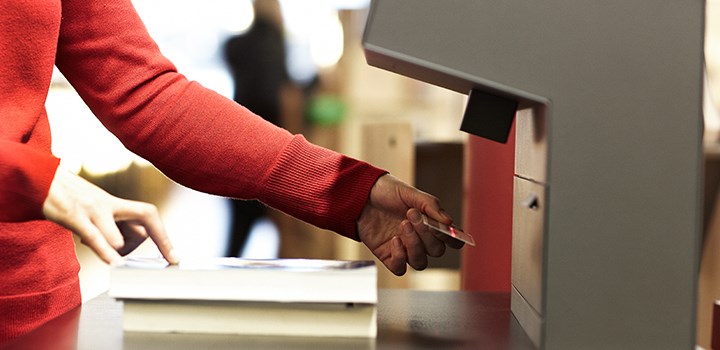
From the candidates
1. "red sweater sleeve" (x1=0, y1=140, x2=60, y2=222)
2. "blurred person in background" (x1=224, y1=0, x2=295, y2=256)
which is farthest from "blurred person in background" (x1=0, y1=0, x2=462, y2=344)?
"blurred person in background" (x1=224, y1=0, x2=295, y2=256)

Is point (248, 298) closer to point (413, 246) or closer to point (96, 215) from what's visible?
point (96, 215)

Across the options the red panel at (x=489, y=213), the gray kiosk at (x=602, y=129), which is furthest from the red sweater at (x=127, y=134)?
the red panel at (x=489, y=213)

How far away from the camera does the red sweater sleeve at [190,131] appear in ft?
3.23

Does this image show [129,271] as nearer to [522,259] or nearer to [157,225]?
Answer: [157,225]

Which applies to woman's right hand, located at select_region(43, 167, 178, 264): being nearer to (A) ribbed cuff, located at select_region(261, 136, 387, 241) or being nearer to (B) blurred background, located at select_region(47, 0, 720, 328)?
(A) ribbed cuff, located at select_region(261, 136, 387, 241)

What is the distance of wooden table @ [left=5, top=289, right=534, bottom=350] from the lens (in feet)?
2.29

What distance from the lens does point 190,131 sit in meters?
1.02

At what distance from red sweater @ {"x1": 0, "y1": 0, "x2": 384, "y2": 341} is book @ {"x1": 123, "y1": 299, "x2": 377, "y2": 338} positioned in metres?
0.25

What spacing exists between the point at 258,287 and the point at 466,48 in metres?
0.26

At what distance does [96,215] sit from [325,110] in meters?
3.24

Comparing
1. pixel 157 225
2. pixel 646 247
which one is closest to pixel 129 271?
pixel 157 225

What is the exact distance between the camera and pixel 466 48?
67 centimetres

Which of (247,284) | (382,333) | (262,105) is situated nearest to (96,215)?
(247,284)

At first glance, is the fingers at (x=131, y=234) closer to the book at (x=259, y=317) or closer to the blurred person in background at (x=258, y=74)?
the book at (x=259, y=317)
